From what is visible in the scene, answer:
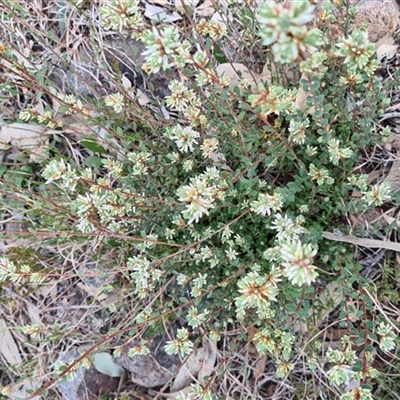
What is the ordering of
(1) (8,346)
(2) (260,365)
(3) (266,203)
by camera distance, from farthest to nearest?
(1) (8,346)
(2) (260,365)
(3) (266,203)

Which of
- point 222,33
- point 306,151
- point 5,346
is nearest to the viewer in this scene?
point 222,33

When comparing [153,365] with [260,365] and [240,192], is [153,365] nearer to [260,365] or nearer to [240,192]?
[260,365]

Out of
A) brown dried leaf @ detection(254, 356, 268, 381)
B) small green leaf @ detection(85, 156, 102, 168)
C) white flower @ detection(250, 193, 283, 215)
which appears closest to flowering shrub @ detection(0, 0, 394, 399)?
white flower @ detection(250, 193, 283, 215)

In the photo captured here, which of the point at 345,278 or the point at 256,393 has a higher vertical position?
the point at 345,278

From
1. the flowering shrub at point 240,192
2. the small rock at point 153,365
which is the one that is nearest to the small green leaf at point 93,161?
the flowering shrub at point 240,192

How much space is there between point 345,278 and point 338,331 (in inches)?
23.4

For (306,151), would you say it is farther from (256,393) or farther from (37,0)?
(37,0)

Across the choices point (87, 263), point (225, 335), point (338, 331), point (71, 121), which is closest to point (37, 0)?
point (71, 121)

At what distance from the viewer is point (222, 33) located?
80.1 inches

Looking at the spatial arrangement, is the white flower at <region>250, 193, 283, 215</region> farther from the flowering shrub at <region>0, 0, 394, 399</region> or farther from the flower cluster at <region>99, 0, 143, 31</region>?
the flower cluster at <region>99, 0, 143, 31</region>

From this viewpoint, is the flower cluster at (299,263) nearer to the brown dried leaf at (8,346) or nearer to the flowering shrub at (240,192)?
the flowering shrub at (240,192)

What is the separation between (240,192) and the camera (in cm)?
228

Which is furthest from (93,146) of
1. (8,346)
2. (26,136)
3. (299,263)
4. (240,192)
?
(299,263)

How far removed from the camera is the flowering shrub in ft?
6.00
